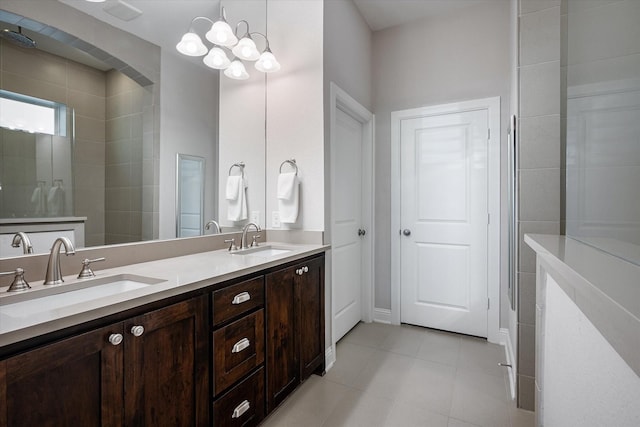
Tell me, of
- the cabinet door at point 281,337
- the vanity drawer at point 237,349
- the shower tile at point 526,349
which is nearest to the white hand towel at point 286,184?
the cabinet door at point 281,337

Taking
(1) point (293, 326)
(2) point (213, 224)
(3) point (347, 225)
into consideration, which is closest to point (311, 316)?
(1) point (293, 326)

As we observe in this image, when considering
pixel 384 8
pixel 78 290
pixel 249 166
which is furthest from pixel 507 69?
pixel 78 290

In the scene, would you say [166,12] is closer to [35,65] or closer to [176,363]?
[35,65]

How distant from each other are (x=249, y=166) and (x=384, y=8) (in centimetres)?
193

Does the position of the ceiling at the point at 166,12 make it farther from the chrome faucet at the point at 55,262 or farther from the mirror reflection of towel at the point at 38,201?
the chrome faucet at the point at 55,262

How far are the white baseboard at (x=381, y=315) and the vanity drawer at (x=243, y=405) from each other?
1839mm

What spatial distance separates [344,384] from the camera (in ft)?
6.89

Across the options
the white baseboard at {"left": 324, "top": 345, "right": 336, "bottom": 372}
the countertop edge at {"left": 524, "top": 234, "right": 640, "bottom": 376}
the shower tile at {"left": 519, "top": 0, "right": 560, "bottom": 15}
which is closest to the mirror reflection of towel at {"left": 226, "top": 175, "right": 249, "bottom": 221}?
the white baseboard at {"left": 324, "top": 345, "right": 336, "bottom": 372}

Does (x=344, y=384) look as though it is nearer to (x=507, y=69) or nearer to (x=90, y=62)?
(x=90, y=62)

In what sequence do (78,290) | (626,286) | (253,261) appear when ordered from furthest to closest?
(253,261) → (78,290) → (626,286)

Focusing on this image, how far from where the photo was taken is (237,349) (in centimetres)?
145

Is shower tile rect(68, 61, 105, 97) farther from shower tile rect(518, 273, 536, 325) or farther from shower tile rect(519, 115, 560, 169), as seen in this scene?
shower tile rect(518, 273, 536, 325)

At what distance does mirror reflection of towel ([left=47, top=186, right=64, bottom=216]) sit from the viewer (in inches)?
51.3

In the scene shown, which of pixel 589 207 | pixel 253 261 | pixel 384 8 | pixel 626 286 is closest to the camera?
pixel 626 286
